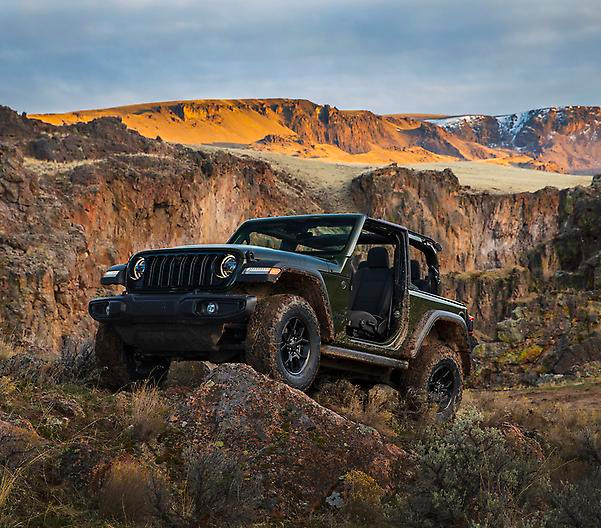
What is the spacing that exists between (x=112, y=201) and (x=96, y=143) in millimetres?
8878

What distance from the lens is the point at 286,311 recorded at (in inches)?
281

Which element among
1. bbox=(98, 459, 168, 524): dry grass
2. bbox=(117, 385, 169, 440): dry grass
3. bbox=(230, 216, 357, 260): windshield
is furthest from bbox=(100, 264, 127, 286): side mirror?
bbox=(98, 459, 168, 524): dry grass

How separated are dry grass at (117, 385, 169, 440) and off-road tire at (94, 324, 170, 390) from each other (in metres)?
1.14

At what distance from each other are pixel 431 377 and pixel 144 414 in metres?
4.20

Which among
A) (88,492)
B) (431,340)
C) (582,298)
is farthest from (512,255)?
(88,492)

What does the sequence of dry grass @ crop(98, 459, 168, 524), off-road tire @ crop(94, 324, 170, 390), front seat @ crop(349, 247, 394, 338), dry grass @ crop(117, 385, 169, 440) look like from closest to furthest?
dry grass @ crop(98, 459, 168, 524)
dry grass @ crop(117, 385, 169, 440)
off-road tire @ crop(94, 324, 170, 390)
front seat @ crop(349, 247, 394, 338)

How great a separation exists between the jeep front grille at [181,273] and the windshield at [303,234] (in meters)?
1.45

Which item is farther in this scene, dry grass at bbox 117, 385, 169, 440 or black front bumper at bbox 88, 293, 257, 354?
black front bumper at bbox 88, 293, 257, 354

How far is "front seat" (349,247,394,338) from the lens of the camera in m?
8.91

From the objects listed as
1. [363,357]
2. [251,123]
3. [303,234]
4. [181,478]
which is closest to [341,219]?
[303,234]

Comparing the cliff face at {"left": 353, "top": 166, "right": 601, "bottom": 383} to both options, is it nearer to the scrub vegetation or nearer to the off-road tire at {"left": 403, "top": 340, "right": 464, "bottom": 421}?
the off-road tire at {"left": 403, "top": 340, "right": 464, "bottom": 421}

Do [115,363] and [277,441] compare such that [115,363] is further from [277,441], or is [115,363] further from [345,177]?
[345,177]

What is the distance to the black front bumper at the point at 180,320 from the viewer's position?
6953mm

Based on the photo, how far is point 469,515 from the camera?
5.57 metres
